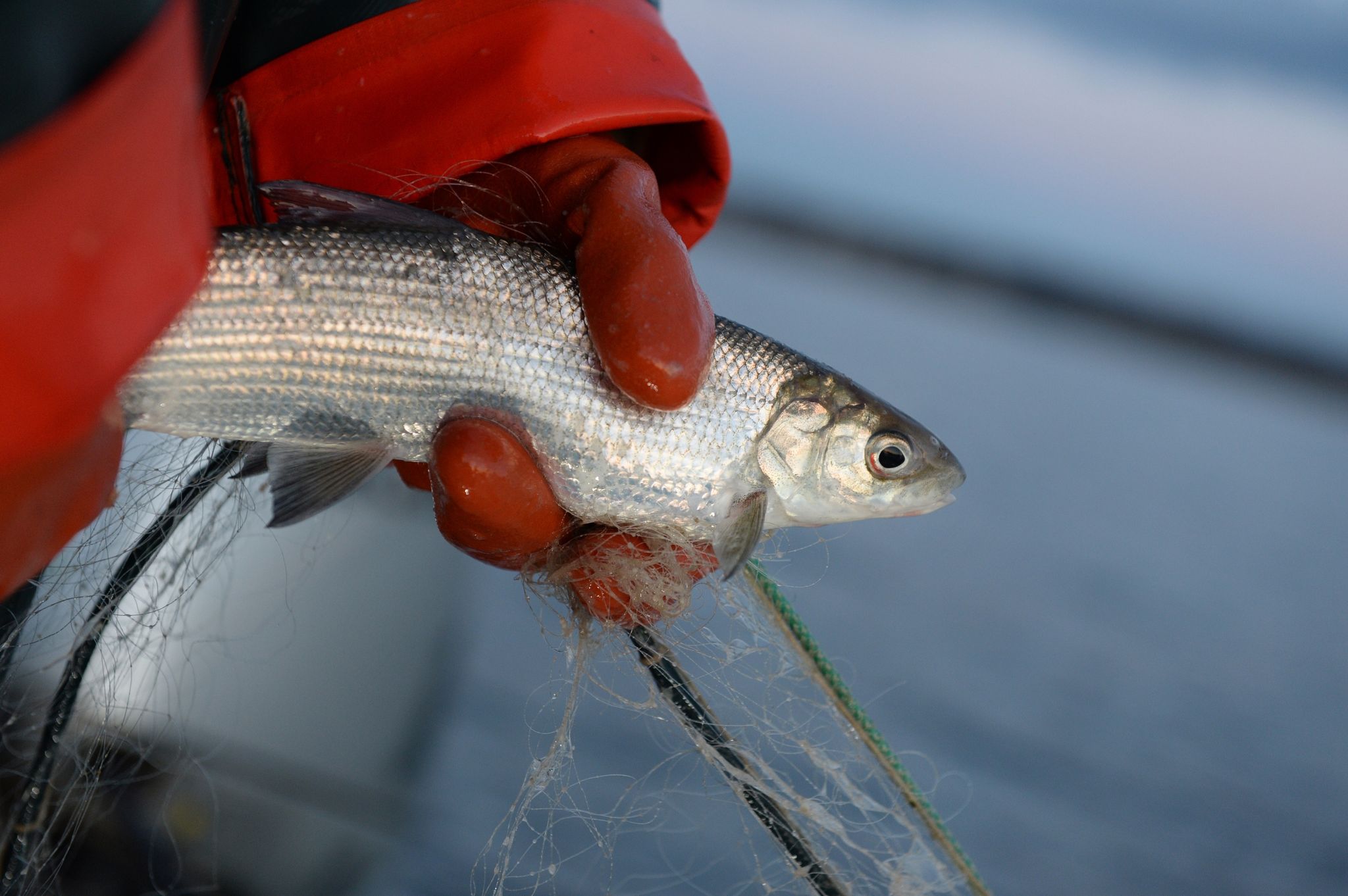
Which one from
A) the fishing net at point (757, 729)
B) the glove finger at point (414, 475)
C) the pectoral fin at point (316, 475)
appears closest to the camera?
the pectoral fin at point (316, 475)

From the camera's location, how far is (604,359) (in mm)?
1710

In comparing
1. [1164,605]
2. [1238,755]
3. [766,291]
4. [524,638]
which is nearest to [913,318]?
[766,291]

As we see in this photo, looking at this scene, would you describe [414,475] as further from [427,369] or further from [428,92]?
[428,92]

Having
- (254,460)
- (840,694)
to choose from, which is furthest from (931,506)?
(254,460)

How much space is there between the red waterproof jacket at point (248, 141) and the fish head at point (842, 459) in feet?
2.40

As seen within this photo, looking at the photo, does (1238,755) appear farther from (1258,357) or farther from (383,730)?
(1258,357)

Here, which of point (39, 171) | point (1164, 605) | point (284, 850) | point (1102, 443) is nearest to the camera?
point (39, 171)

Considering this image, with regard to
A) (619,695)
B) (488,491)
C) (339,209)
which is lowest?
(619,695)

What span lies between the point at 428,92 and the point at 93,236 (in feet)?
4.89

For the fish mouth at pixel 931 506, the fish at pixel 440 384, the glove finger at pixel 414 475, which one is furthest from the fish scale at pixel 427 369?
the glove finger at pixel 414 475

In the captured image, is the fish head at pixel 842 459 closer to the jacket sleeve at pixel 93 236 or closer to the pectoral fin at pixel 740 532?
the pectoral fin at pixel 740 532

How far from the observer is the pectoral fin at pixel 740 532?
179 cm

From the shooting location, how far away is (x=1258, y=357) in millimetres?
20250

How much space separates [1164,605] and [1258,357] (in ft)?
54.0
